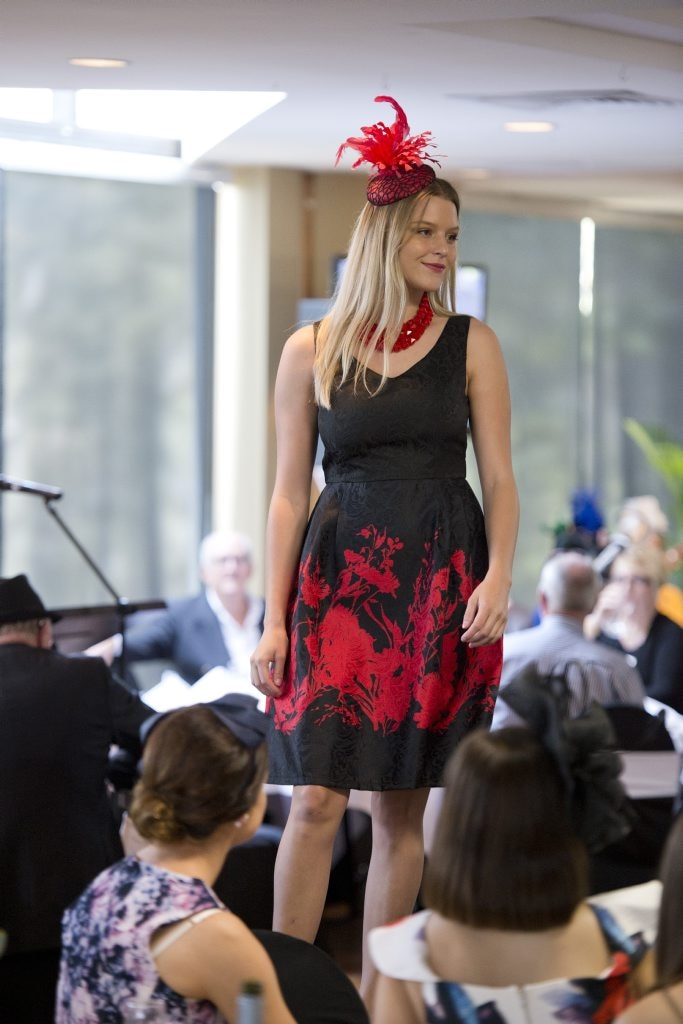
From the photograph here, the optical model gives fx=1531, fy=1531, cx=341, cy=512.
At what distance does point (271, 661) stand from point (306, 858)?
0.35 m

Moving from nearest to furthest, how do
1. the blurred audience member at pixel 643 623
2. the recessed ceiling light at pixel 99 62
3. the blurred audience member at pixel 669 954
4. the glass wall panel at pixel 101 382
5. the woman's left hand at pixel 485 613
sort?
the blurred audience member at pixel 669 954
the woman's left hand at pixel 485 613
the recessed ceiling light at pixel 99 62
the blurred audience member at pixel 643 623
the glass wall panel at pixel 101 382

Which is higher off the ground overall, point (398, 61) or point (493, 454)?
point (398, 61)

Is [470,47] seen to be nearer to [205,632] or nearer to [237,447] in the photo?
[205,632]

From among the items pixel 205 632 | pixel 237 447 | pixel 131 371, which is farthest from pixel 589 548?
pixel 131 371

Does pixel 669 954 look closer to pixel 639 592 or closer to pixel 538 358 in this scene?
pixel 639 592

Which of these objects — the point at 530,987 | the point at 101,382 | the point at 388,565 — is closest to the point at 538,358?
the point at 101,382

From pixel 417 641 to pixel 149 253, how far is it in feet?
16.5

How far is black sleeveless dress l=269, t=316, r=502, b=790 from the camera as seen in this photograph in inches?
105

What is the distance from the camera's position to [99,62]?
15.2 ft

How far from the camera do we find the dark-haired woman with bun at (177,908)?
2.07 meters

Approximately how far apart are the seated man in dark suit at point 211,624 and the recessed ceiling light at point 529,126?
6.52 feet

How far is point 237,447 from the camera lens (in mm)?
7363

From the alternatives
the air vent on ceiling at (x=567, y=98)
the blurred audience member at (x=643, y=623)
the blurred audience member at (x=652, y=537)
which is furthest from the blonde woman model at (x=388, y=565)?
the blurred audience member at (x=652, y=537)

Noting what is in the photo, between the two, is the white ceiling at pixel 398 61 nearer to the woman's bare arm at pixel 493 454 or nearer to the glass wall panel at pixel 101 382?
the glass wall panel at pixel 101 382
